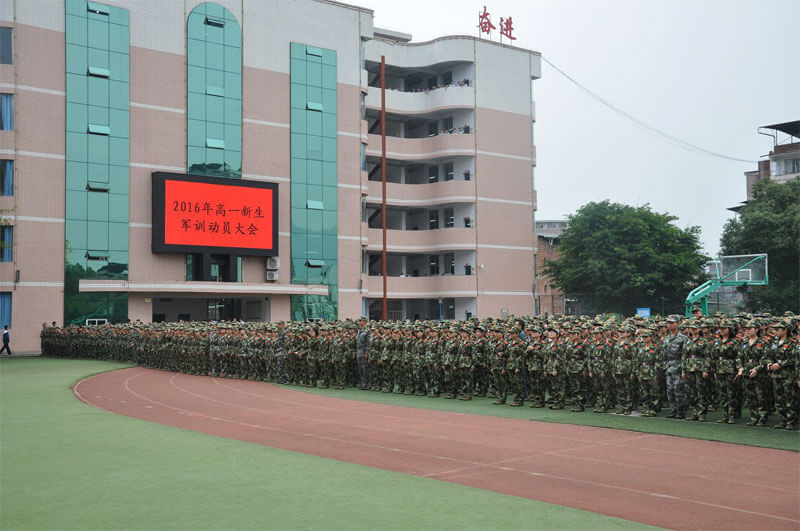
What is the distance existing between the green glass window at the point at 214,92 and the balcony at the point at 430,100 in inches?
390

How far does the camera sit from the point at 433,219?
151ft

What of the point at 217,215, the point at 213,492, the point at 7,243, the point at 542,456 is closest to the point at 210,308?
the point at 217,215

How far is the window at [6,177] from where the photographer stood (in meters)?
31.5

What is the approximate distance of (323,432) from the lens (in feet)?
36.3

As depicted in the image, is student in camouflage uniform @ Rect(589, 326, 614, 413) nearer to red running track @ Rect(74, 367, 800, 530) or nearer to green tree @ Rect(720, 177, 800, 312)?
red running track @ Rect(74, 367, 800, 530)

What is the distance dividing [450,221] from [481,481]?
37.9 metres

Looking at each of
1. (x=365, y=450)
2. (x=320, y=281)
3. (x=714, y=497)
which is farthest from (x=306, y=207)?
(x=714, y=497)

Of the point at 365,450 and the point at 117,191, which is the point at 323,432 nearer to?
the point at 365,450

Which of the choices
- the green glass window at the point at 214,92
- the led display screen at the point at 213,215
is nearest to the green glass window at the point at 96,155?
the led display screen at the point at 213,215

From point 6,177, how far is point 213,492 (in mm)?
29132

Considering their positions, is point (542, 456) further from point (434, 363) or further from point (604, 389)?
point (434, 363)

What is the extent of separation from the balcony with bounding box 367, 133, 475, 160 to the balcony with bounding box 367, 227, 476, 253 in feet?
14.6

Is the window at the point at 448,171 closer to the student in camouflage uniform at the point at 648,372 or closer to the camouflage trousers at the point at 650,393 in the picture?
the student in camouflage uniform at the point at 648,372

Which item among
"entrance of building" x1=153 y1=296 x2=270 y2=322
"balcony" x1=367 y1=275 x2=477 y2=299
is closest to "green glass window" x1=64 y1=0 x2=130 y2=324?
"entrance of building" x1=153 y1=296 x2=270 y2=322
